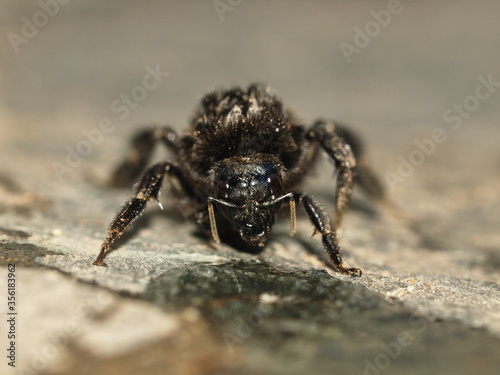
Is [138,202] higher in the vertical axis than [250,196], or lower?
lower

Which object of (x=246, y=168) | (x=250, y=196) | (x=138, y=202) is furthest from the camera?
(x=138, y=202)

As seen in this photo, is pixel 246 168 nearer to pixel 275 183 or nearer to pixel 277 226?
pixel 275 183

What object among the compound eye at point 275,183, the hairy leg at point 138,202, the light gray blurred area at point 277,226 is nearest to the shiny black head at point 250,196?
the compound eye at point 275,183

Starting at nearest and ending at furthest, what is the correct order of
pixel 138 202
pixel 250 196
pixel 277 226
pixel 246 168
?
1. pixel 250 196
2. pixel 246 168
3. pixel 138 202
4. pixel 277 226

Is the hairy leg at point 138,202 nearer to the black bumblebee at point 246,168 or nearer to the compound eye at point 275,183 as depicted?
the black bumblebee at point 246,168

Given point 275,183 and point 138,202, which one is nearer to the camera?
point 275,183

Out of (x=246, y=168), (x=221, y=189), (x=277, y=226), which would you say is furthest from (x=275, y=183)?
(x=277, y=226)
